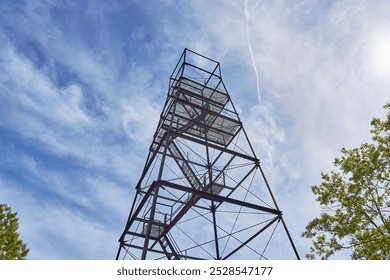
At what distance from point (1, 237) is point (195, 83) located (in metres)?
12.1

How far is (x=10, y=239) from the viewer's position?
15.7m

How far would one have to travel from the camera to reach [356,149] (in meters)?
13.6

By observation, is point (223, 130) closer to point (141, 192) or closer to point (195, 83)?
point (195, 83)

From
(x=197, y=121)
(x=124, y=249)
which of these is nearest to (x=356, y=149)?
(x=197, y=121)

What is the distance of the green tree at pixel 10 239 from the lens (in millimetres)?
15195

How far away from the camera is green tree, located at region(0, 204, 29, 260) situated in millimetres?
15195

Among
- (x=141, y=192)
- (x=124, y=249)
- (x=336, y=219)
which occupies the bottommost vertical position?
(x=124, y=249)

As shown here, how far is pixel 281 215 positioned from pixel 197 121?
5.90m

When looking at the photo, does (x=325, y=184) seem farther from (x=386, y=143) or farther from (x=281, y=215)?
(x=281, y=215)

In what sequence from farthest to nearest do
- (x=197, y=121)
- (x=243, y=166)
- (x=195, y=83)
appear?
(x=195, y=83), (x=197, y=121), (x=243, y=166)
